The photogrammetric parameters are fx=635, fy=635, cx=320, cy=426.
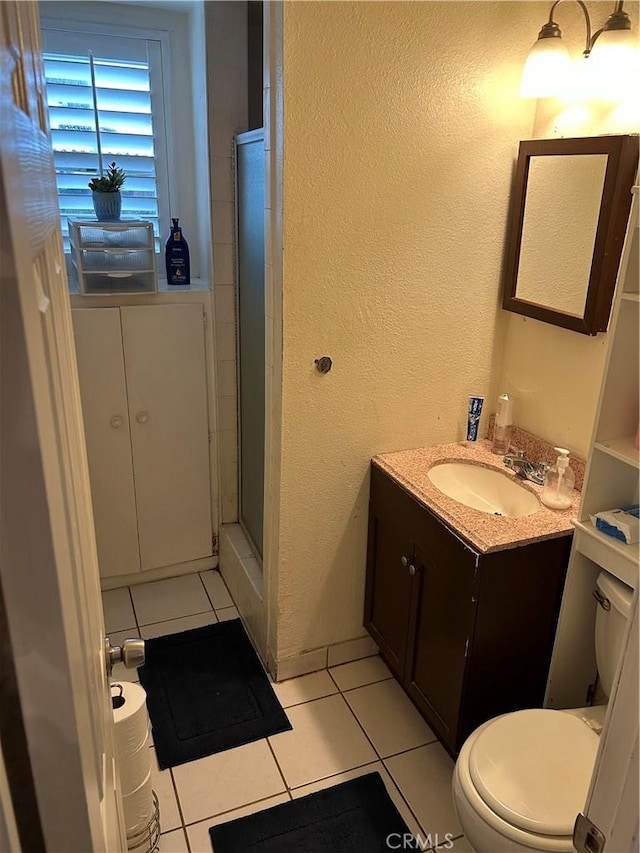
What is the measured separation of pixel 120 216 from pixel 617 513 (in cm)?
210

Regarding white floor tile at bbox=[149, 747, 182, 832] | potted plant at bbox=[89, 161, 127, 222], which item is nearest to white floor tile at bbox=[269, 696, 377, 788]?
white floor tile at bbox=[149, 747, 182, 832]


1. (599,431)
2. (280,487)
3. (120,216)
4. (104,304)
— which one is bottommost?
(280,487)

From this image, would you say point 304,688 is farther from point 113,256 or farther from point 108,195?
point 108,195

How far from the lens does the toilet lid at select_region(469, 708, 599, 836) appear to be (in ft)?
4.50

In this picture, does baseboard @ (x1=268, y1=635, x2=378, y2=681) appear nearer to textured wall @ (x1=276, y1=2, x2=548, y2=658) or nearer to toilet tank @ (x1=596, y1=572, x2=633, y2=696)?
textured wall @ (x1=276, y1=2, x2=548, y2=658)

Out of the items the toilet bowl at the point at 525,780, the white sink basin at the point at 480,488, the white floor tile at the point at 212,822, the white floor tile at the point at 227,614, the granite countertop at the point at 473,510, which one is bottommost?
the white floor tile at the point at 212,822

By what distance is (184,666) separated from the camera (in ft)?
7.64

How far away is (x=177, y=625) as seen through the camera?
2535 mm

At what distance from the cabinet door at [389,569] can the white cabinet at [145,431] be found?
0.91 metres

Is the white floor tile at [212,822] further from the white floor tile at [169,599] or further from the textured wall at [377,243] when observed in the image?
the white floor tile at [169,599]

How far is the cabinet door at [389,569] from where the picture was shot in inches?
78.2

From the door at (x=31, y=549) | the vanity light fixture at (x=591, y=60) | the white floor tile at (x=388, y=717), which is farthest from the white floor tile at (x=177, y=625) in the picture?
the vanity light fixture at (x=591, y=60)

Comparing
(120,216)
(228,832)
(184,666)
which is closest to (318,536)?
(184,666)

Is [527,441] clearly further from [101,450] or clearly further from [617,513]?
[101,450]
